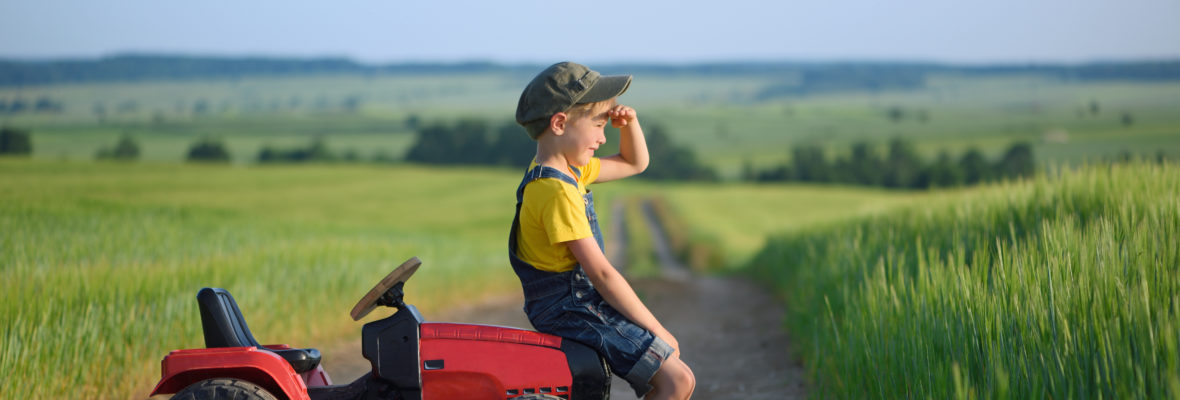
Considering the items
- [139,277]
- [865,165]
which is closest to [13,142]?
[139,277]

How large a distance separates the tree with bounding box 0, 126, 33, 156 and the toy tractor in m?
14.2

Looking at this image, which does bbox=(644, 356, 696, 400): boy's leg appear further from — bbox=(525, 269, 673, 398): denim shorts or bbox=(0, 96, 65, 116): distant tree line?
bbox=(0, 96, 65, 116): distant tree line

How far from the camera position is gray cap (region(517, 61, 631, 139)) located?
2.71 metres

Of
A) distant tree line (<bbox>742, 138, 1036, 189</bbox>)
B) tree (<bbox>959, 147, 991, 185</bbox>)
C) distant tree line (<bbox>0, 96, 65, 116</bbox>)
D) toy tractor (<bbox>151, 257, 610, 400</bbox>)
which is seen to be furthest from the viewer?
distant tree line (<bbox>742, 138, 1036, 189</bbox>)

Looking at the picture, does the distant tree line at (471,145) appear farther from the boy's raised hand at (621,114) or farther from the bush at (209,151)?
the boy's raised hand at (621,114)

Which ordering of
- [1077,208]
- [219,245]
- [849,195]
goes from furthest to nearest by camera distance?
[849,195]
[219,245]
[1077,208]

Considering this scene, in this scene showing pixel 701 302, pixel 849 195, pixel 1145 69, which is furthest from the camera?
pixel 849 195

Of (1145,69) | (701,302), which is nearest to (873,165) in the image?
(1145,69)

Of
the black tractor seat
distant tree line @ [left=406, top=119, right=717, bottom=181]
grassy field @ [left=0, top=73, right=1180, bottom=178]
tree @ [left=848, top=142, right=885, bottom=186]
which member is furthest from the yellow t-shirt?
tree @ [left=848, top=142, right=885, bottom=186]

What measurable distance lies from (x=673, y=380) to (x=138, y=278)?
462cm

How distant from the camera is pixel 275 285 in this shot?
705 cm

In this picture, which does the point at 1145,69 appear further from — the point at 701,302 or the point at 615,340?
the point at 615,340

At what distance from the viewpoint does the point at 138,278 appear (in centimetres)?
564

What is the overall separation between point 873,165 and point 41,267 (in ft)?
268
